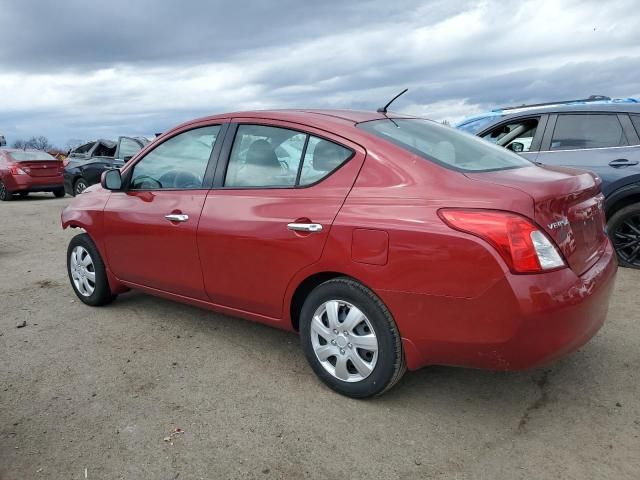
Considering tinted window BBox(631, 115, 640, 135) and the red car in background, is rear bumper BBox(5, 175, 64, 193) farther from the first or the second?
tinted window BBox(631, 115, 640, 135)

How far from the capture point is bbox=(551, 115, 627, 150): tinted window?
5.43 m

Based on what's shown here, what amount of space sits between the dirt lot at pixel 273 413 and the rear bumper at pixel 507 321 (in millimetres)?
412

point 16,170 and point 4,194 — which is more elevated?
point 16,170

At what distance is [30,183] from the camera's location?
48.2 feet


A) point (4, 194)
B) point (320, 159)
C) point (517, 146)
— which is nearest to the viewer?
point (320, 159)

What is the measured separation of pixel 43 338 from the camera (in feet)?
13.2

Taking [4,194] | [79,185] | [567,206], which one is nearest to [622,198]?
[567,206]

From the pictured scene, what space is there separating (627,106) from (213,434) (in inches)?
198

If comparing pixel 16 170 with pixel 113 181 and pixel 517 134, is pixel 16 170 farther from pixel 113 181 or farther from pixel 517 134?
pixel 517 134

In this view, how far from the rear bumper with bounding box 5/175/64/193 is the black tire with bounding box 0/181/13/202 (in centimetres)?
20

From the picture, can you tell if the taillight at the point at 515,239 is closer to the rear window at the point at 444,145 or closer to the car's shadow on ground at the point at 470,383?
the rear window at the point at 444,145

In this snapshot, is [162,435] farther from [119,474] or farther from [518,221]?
[518,221]

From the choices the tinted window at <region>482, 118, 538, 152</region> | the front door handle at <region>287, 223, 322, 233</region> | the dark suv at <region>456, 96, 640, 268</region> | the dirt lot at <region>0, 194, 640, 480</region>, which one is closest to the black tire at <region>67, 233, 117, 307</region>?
the dirt lot at <region>0, 194, 640, 480</region>

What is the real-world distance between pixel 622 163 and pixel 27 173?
47.0ft
